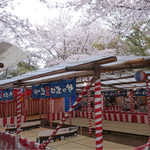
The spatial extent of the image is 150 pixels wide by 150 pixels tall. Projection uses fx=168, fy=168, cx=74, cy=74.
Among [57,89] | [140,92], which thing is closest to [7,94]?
[57,89]

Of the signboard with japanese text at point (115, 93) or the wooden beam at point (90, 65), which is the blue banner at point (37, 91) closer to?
the wooden beam at point (90, 65)

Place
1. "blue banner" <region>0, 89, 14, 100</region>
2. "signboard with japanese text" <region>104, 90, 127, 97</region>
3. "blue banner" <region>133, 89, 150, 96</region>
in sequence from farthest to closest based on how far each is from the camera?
"signboard with japanese text" <region>104, 90, 127, 97</region> < "blue banner" <region>133, 89, 150, 96</region> < "blue banner" <region>0, 89, 14, 100</region>

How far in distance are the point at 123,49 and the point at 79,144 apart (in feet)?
52.7

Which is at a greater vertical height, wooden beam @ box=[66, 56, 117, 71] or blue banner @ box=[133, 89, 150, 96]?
wooden beam @ box=[66, 56, 117, 71]

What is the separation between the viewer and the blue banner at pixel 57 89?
6578 mm

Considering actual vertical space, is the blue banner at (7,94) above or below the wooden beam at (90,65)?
below

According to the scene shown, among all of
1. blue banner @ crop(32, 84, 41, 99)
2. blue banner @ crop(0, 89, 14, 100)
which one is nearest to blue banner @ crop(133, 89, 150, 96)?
blue banner @ crop(32, 84, 41, 99)

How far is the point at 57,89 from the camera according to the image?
7.33 meters

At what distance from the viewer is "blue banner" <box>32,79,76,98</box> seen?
21.6 feet

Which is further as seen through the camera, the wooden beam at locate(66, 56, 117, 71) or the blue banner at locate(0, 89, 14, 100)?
the blue banner at locate(0, 89, 14, 100)

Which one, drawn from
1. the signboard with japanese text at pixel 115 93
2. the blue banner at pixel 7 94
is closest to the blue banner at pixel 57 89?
the blue banner at pixel 7 94

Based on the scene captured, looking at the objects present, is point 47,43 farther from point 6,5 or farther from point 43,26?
point 6,5

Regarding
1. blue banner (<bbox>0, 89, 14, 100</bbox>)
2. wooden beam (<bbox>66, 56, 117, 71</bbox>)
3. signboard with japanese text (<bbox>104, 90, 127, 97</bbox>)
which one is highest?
wooden beam (<bbox>66, 56, 117, 71</bbox>)

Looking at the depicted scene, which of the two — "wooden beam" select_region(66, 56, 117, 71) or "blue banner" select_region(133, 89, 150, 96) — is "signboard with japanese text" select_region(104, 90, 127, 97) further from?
"wooden beam" select_region(66, 56, 117, 71)
